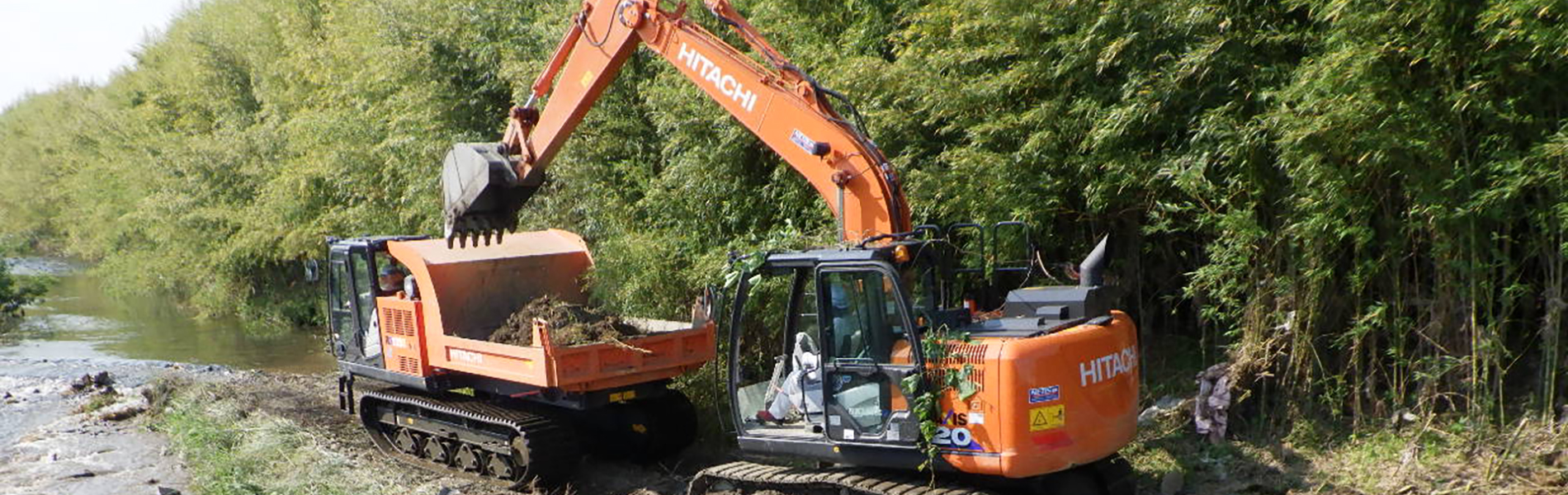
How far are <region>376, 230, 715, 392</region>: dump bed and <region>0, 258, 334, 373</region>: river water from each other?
745 centimetres

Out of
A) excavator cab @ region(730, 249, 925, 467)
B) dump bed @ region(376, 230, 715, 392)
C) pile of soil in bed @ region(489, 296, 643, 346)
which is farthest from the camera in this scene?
pile of soil in bed @ region(489, 296, 643, 346)

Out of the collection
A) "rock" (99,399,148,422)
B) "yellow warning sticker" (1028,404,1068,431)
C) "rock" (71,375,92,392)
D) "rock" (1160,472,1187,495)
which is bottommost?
"rock" (1160,472,1187,495)

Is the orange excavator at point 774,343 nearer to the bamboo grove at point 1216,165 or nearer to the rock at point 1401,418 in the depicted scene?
the bamboo grove at point 1216,165

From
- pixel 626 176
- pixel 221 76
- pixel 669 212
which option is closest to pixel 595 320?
pixel 669 212

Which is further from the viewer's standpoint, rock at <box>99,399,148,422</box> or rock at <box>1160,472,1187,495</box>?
rock at <box>99,399,148,422</box>

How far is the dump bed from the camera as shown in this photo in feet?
25.8

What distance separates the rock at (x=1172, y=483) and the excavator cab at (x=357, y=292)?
594 cm

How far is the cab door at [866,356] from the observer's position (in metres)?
5.75

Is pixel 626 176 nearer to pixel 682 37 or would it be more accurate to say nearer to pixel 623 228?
pixel 623 228

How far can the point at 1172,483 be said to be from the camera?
22.5 feet

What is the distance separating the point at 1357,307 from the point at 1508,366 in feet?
2.66

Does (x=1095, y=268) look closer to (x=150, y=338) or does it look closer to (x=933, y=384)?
(x=933, y=384)

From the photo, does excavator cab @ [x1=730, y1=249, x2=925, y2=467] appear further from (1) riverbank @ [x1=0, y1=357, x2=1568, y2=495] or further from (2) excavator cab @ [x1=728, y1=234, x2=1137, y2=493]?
(1) riverbank @ [x1=0, y1=357, x2=1568, y2=495]

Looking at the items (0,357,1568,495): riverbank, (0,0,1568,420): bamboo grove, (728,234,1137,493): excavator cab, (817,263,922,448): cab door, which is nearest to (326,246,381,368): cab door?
(0,357,1568,495): riverbank
